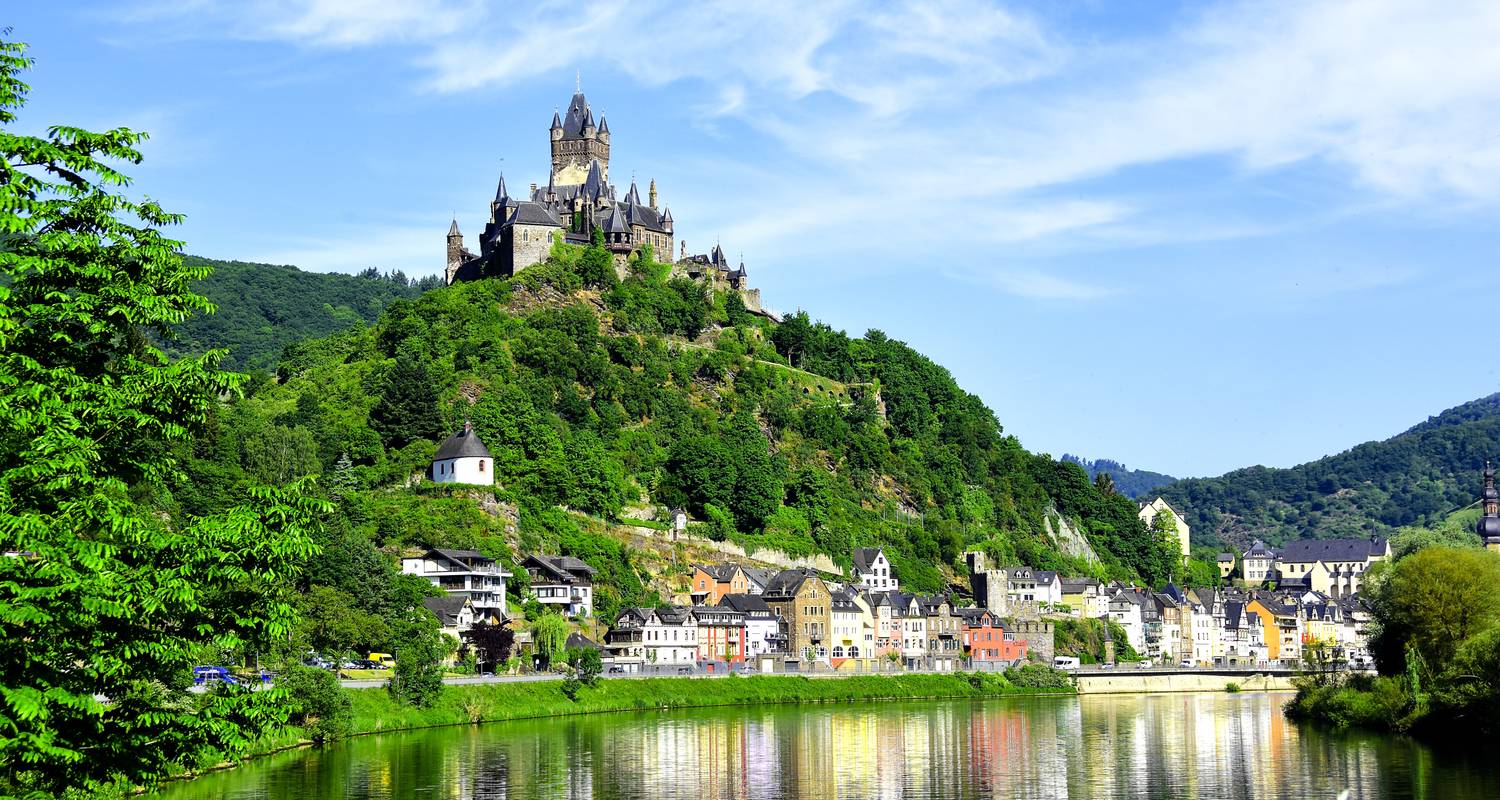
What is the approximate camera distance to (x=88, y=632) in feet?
73.8

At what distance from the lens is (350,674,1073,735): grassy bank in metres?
77.2

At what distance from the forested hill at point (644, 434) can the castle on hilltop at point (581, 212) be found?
9.37 feet

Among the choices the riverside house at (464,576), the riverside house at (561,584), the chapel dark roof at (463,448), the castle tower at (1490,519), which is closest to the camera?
the riverside house at (464,576)

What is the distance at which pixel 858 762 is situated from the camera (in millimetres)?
67000

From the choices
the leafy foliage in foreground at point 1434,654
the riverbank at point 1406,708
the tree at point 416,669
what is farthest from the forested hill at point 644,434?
the leafy foliage in foreground at point 1434,654

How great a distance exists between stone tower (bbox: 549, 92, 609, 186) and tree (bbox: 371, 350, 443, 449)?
143 feet

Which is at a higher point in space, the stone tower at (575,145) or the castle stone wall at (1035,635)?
the stone tower at (575,145)

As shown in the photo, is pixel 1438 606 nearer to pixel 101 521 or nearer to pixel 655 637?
pixel 655 637

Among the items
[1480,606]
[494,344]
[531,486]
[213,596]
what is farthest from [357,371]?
[213,596]

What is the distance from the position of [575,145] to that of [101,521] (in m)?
137

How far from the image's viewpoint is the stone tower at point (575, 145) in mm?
156750

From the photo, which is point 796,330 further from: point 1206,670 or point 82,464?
A: point 82,464

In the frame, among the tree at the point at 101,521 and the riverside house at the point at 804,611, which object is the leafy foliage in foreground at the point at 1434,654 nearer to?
the riverside house at the point at 804,611

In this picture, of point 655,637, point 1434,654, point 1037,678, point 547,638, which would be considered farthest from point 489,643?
point 1434,654
